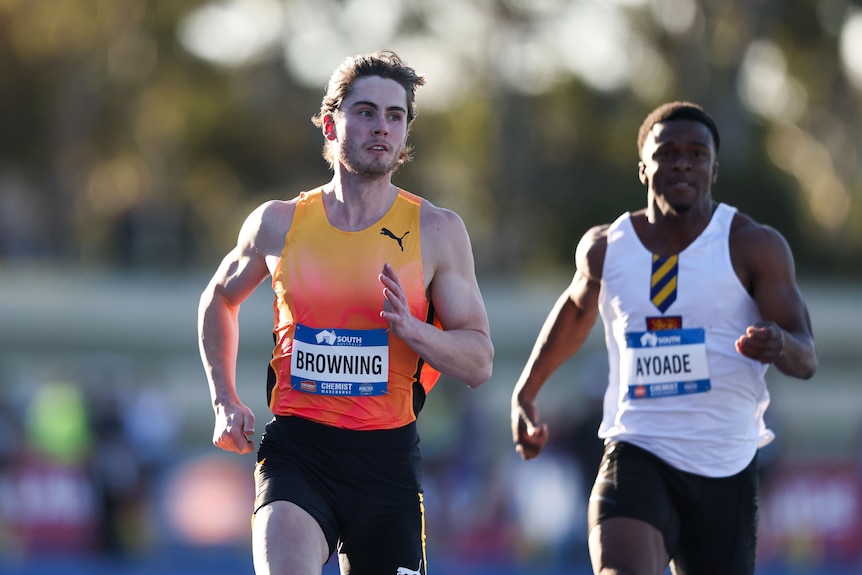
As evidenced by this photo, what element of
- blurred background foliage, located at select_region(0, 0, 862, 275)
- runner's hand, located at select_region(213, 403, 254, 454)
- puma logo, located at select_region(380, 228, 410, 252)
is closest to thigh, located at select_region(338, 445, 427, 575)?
runner's hand, located at select_region(213, 403, 254, 454)

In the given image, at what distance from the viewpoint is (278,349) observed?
19.6 ft

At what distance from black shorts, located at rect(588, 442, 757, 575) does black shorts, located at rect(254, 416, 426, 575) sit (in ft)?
2.73

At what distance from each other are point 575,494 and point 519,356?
8946 millimetres

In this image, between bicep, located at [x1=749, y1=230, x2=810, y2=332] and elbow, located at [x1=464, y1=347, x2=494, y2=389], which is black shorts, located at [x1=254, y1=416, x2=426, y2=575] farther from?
bicep, located at [x1=749, y1=230, x2=810, y2=332]

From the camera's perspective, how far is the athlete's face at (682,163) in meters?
6.24

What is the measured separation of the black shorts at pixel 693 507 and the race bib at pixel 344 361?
1079 millimetres

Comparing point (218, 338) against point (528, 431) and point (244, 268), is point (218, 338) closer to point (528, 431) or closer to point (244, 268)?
point (244, 268)

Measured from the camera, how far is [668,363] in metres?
6.15

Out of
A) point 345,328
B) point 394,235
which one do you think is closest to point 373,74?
point 394,235

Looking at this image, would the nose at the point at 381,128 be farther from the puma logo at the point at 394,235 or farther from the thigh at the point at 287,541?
the thigh at the point at 287,541

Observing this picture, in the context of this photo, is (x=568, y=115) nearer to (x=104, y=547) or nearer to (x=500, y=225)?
(x=500, y=225)

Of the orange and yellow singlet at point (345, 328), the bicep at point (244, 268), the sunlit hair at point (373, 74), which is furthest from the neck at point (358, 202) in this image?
the bicep at point (244, 268)

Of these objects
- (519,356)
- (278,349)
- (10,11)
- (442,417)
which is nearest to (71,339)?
(519,356)

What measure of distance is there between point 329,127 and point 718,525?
2.32 m
